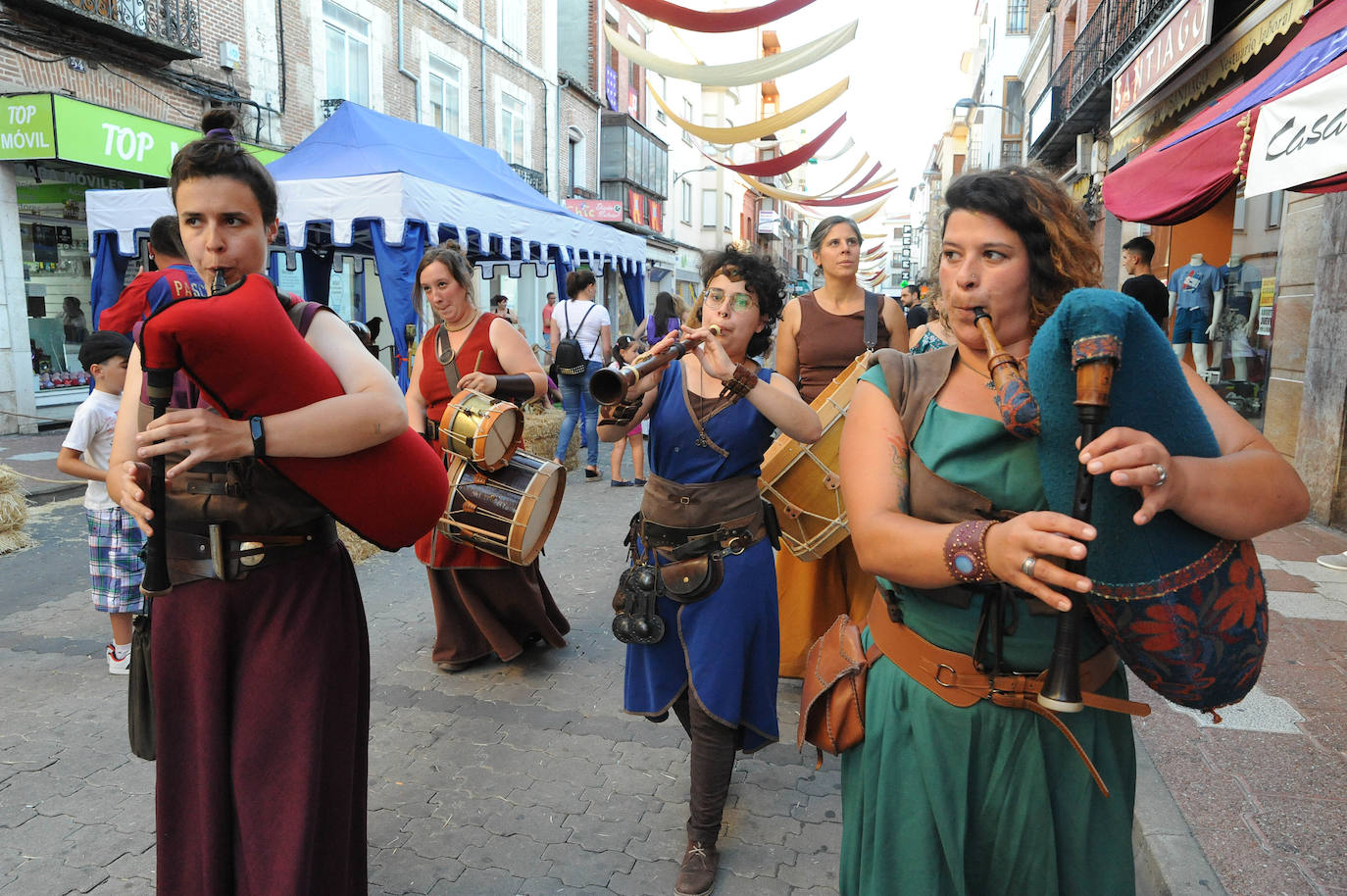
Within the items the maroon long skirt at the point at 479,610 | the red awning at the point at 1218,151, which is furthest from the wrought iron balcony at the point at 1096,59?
the maroon long skirt at the point at 479,610

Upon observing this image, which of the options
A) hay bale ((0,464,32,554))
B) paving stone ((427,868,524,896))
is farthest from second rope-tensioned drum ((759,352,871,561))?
hay bale ((0,464,32,554))

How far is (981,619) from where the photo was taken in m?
1.54

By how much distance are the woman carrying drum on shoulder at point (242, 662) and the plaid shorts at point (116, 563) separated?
2.52 metres

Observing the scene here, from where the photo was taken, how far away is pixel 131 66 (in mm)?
12234

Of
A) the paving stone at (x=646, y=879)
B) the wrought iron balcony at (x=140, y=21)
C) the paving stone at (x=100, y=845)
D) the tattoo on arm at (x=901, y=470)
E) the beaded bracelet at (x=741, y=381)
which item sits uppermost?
the wrought iron balcony at (x=140, y=21)

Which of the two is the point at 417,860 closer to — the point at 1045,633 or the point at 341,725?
the point at 341,725

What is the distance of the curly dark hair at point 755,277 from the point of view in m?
2.95

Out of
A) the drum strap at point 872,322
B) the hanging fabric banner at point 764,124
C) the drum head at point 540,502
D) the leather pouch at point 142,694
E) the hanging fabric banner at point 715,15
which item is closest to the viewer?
the leather pouch at point 142,694

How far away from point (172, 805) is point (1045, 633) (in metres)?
1.92

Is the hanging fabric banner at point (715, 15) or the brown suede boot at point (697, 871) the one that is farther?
the hanging fabric banner at point (715, 15)

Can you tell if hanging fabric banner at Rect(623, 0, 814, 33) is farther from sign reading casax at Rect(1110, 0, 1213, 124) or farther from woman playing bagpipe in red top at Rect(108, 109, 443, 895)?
woman playing bagpipe in red top at Rect(108, 109, 443, 895)

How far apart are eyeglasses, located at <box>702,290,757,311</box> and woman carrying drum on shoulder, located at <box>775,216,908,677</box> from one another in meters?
1.14

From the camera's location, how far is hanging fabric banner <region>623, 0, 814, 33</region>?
816 cm

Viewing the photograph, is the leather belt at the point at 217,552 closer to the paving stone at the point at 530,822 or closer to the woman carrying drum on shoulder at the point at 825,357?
the paving stone at the point at 530,822
